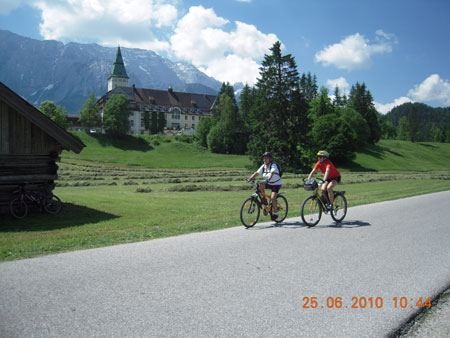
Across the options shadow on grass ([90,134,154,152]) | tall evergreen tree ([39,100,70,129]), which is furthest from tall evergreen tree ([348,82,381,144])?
tall evergreen tree ([39,100,70,129])

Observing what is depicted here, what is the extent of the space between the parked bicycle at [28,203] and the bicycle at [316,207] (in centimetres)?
936

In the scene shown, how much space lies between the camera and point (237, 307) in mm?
4836

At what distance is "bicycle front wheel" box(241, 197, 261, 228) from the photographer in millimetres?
10711

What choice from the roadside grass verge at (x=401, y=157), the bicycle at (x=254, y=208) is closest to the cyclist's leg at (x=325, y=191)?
the bicycle at (x=254, y=208)

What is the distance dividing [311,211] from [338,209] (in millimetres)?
1387

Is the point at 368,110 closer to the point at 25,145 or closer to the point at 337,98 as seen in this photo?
the point at 337,98

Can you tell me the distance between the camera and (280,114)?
57406 mm

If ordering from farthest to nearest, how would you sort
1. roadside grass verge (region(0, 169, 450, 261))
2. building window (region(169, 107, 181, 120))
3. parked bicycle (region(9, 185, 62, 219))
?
building window (region(169, 107, 181, 120)), parked bicycle (region(9, 185, 62, 219)), roadside grass verge (region(0, 169, 450, 261))

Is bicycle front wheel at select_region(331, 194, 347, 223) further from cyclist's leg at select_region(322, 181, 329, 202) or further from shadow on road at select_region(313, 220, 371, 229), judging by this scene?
cyclist's leg at select_region(322, 181, 329, 202)

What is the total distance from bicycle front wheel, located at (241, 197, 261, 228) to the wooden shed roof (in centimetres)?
729

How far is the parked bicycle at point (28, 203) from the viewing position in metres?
12.3

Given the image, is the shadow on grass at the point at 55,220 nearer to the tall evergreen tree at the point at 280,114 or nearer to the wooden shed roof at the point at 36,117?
the wooden shed roof at the point at 36,117

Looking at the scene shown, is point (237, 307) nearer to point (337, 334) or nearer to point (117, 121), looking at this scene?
point (337, 334)

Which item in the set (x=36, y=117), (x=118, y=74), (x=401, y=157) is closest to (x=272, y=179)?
(x=36, y=117)
